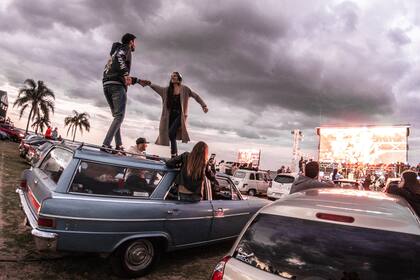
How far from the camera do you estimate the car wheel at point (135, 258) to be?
13.8 feet

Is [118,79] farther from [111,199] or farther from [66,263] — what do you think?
[66,263]

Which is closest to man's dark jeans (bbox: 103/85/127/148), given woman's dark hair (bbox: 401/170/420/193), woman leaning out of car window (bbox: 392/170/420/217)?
woman leaning out of car window (bbox: 392/170/420/217)

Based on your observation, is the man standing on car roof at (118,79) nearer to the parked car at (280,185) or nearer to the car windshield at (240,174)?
the parked car at (280,185)

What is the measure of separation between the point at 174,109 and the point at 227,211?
2250 mm

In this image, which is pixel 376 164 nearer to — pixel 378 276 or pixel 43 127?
pixel 378 276

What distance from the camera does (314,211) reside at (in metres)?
2.43

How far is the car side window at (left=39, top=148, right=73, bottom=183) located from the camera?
4.38 m

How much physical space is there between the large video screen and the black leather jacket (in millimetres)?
33541

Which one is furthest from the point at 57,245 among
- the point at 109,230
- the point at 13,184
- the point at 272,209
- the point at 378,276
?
the point at 13,184

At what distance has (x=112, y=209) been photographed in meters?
4.11

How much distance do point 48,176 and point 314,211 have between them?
147 inches

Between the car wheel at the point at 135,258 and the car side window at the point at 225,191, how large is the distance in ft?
5.13

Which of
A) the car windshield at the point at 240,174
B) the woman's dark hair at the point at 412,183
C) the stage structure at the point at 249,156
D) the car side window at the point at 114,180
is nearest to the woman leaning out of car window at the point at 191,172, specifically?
the car side window at the point at 114,180

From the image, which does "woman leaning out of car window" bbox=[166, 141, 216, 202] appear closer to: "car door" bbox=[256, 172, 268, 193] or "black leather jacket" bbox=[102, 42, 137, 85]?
"black leather jacket" bbox=[102, 42, 137, 85]
